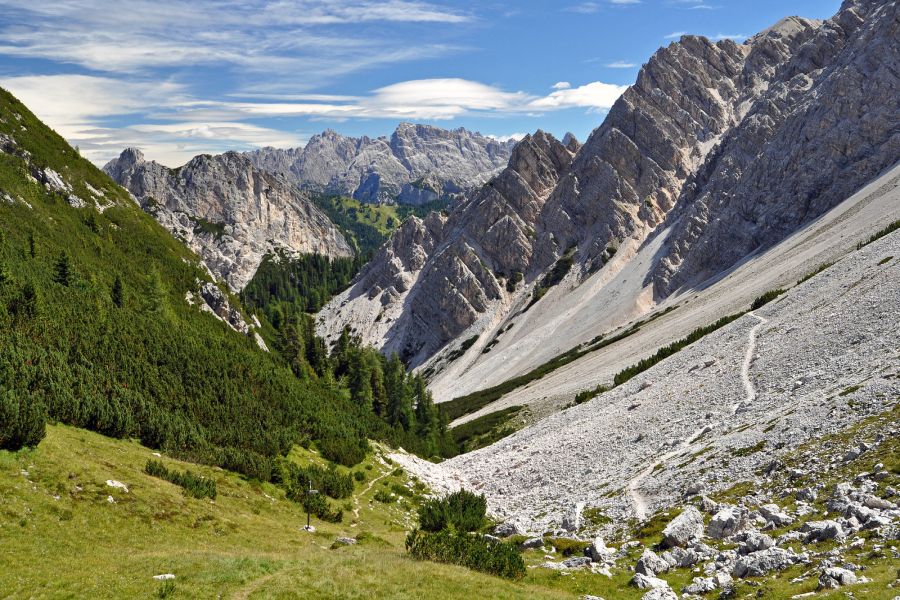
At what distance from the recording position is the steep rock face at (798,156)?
140 meters

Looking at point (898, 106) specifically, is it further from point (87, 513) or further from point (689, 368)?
point (87, 513)

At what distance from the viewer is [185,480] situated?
37.1 m

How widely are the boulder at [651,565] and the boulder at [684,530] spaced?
2.31 meters

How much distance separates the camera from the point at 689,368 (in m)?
68.0

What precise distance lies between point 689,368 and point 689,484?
32819 mm

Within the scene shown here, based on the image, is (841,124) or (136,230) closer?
(136,230)

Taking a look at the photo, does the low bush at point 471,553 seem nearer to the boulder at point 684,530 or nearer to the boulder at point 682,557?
the boulder at point 682,557

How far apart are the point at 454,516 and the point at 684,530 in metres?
20.1

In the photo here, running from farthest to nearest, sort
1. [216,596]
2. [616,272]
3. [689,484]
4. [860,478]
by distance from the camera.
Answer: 1. [616,272]
2. [689,484]
3. [860,478]
4. [216,596]

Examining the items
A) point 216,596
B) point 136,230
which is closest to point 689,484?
point 216,596

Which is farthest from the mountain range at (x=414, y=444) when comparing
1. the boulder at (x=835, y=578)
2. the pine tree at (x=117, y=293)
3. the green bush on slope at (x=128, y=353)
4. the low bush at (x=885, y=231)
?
the low bush at (x=885, y=231)

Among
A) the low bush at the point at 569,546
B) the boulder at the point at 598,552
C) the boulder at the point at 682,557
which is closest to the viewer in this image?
the boulder at the point at 682,557

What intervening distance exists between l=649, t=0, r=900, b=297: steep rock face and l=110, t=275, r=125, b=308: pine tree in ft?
424

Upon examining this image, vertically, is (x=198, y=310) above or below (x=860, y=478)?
above
